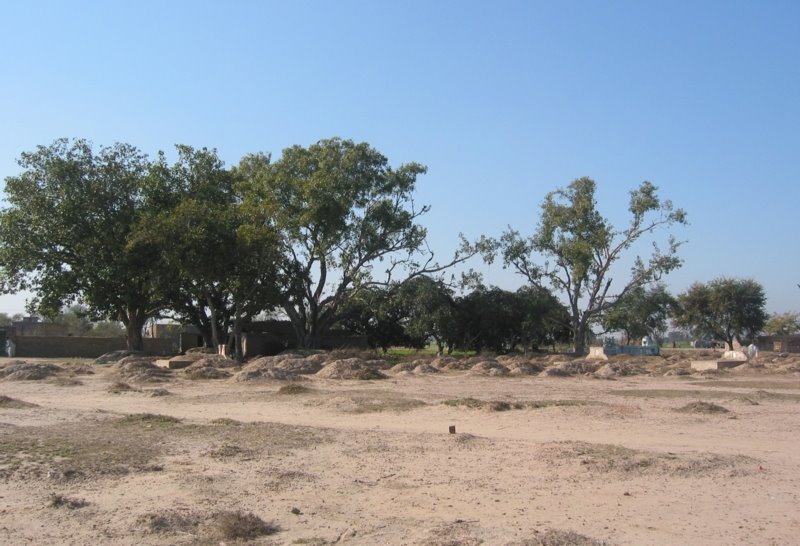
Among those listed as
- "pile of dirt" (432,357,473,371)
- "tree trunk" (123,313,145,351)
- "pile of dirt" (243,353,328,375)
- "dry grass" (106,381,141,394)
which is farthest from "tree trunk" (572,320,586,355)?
"dry grass" (106,381,141,394)

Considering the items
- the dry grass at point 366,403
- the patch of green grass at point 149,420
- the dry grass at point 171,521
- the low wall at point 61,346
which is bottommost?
the dry grass at point 171,521

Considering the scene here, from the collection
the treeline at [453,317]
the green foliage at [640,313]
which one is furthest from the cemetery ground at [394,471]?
the green foliage at [640,313]

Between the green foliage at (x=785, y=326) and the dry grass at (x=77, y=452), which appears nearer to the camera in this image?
the dry grass at (x=77, y=452)

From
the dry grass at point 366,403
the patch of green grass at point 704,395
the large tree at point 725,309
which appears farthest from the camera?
the large tree at point 725,309

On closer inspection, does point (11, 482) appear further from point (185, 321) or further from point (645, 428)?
point (185, 321)

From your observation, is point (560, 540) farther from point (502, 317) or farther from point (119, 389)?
point (502, 317)

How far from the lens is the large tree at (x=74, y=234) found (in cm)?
4284

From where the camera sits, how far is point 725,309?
70812 mm

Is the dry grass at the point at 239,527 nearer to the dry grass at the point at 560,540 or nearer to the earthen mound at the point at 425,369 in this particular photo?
the dry grass at the point at 560,540

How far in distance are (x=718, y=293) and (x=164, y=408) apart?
6478 centimetres

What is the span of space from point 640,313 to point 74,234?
46.9m

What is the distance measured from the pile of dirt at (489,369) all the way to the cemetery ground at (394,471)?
12.8 meters

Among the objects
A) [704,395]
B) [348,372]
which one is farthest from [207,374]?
[704,395]

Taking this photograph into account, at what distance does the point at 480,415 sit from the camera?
53.2 ft
